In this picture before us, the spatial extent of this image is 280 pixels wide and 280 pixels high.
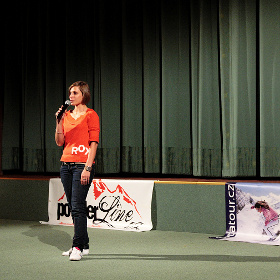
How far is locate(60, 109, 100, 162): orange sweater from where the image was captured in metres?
3.18

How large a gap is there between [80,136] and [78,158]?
15cm

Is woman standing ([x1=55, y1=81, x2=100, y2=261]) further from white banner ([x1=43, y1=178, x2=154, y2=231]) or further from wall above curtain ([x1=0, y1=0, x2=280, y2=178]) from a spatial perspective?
wall above curtain ([x1=0, y1=0, x2=280, y2=178])

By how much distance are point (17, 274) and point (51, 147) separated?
289 cm

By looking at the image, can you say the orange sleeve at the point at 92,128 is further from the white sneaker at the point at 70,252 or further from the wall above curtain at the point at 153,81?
the wall above curtain at the point at 153,81

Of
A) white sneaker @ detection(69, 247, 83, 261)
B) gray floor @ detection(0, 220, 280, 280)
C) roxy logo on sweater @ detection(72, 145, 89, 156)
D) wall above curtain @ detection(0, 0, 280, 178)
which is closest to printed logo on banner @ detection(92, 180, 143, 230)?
gray floor @ detection(0, 220, 280, 280)

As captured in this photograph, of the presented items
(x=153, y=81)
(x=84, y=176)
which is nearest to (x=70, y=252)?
(x=84, y=176)

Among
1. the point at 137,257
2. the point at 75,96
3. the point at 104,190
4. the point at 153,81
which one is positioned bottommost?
the point at 137,257

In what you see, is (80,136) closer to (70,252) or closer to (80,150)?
Result: (80,150)

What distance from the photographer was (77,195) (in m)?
3.15

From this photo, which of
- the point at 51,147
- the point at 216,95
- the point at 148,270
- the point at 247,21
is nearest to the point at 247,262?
the point at 148,270

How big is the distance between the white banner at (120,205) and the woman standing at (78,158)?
1.42m

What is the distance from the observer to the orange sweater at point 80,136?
3.18 m

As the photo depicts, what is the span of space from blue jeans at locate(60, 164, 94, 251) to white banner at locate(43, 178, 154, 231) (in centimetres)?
141

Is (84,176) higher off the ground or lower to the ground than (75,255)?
higher
